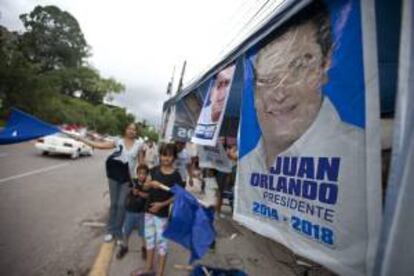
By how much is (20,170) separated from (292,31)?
406 inches

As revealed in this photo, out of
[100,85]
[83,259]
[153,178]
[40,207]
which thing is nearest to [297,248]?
[153,178]

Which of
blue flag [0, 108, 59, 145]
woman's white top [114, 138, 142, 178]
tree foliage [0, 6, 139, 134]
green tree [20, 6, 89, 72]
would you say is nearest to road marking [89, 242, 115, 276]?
woman's white top [114, 138, 142, 178]

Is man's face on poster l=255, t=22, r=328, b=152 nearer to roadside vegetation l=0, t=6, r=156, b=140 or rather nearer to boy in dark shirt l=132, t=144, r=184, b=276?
boy in dark shirt l=132, t=144, r=184, b=276

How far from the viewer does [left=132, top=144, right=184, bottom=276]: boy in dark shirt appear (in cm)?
364

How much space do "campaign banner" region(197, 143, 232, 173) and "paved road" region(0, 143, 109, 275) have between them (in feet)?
7.54

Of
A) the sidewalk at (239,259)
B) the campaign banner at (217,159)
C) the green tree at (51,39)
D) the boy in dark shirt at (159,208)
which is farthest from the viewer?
the green tree at (51,39)

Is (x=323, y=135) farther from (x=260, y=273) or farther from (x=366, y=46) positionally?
(x=260, y=273)

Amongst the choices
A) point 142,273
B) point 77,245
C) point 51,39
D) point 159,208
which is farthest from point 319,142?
point 51,39

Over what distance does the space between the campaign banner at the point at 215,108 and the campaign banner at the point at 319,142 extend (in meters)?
0.90

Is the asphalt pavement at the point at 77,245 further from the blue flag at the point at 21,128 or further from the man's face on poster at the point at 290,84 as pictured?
the man's face on poster at the point at 290,84

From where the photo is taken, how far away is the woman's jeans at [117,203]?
475 cm

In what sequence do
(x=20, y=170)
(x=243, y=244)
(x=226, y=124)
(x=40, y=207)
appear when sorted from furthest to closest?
(x=20, y=170) → (x=226, y=124) → (x=40, y=207) → (x=243, y=244)

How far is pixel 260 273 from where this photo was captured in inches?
169

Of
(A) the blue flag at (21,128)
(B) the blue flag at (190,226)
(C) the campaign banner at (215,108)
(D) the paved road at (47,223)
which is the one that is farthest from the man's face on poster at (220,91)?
(D) the paved road at (47,223)
